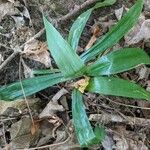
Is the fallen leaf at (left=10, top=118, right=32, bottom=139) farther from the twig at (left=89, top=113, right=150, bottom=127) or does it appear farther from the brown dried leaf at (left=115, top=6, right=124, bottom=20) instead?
the brown dried leaf at (left=115, top=6, right=124, bottom=20)

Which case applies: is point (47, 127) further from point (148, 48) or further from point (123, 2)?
point (123, 2)

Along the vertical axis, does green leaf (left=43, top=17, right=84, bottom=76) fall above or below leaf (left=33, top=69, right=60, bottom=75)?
above

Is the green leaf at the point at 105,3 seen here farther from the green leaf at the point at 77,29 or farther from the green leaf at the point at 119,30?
the green leaf at the point at 119,30

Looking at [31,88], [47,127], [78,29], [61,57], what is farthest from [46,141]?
[78,29]

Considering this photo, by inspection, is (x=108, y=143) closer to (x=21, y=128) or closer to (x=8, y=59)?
(x=21, y=128)

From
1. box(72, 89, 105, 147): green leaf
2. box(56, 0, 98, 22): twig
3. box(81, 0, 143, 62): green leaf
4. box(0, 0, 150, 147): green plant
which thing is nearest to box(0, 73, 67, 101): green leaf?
box(0, 0, 150, 147): green plant

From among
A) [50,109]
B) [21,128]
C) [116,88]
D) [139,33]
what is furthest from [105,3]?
[21,128]

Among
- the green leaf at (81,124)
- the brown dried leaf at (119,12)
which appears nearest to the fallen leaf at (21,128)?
the green leaf at (81,124)
